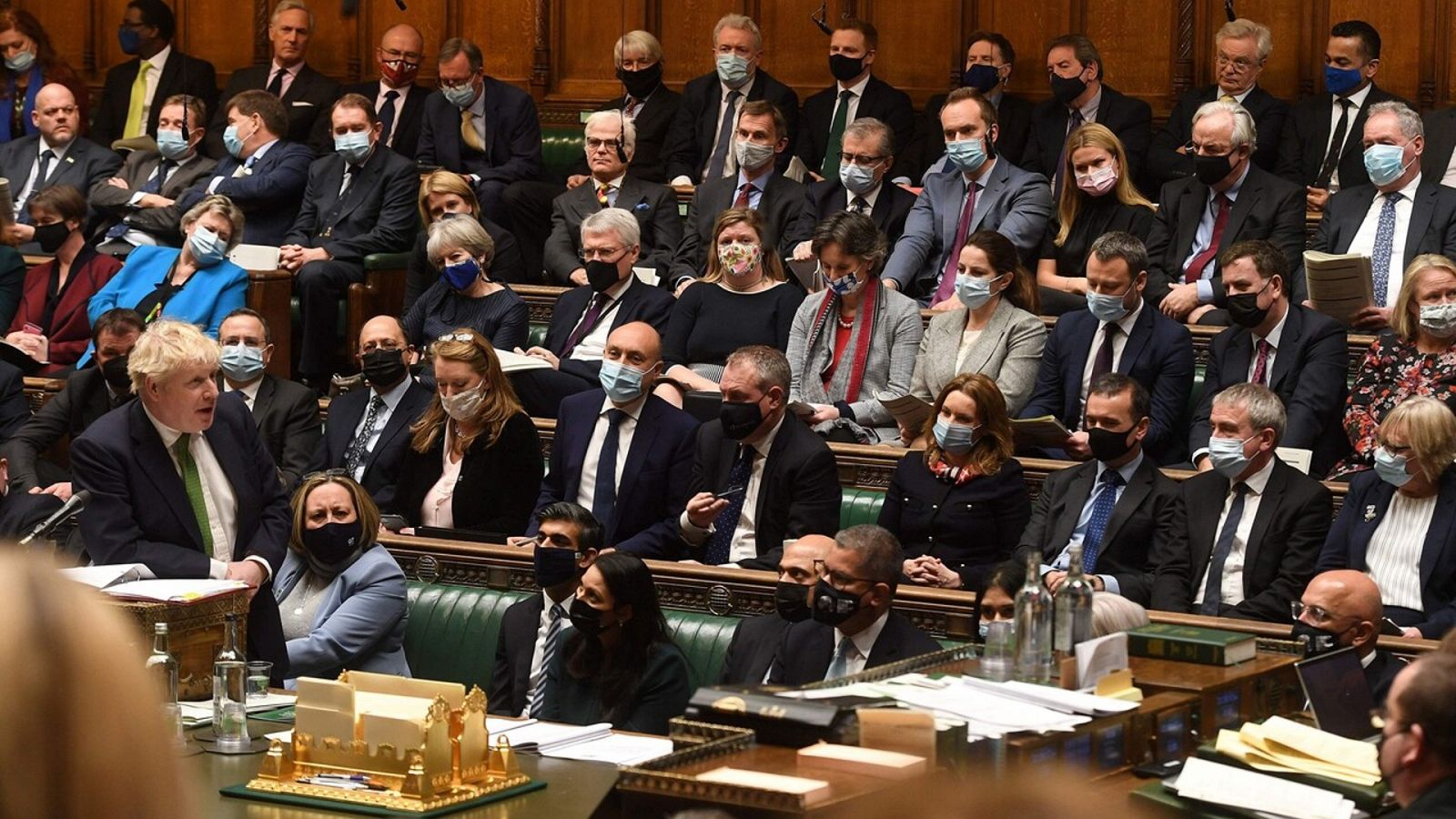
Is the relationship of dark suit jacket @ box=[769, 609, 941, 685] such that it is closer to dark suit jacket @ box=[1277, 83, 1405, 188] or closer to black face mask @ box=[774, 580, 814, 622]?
black face mask @ box=[774, 580, 814, 622]

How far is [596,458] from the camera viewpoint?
20.3 feet

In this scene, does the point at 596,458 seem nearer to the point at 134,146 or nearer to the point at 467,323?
the point at 467,323

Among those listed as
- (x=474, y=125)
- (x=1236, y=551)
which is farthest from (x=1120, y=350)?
(x=474, y=125)

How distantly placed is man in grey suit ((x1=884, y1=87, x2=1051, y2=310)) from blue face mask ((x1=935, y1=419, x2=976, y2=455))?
1.49 meters

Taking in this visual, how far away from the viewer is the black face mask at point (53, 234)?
799cm

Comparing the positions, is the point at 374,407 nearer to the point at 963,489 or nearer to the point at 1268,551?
the point at 963,489

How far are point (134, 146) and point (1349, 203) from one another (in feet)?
16.8

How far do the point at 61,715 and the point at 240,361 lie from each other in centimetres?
565

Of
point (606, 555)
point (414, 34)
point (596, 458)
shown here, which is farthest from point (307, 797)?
point (414, 34)

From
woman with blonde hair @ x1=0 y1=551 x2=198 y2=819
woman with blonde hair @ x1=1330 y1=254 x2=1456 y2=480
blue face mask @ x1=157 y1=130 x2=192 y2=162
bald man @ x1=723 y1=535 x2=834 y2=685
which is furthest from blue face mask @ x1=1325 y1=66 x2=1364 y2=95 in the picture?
woman with blonde hair @ x1=0 y1=551 x2=198 y2=819

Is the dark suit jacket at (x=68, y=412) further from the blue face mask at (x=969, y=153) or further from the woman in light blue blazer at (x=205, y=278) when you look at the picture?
the blue face mask at (x=969, y=153)

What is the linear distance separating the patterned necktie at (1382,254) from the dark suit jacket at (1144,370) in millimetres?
850

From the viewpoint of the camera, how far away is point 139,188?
28.6 feet

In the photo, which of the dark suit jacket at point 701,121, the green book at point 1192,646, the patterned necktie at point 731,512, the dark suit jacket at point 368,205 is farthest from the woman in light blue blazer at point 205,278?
the green book at point 1192,646
